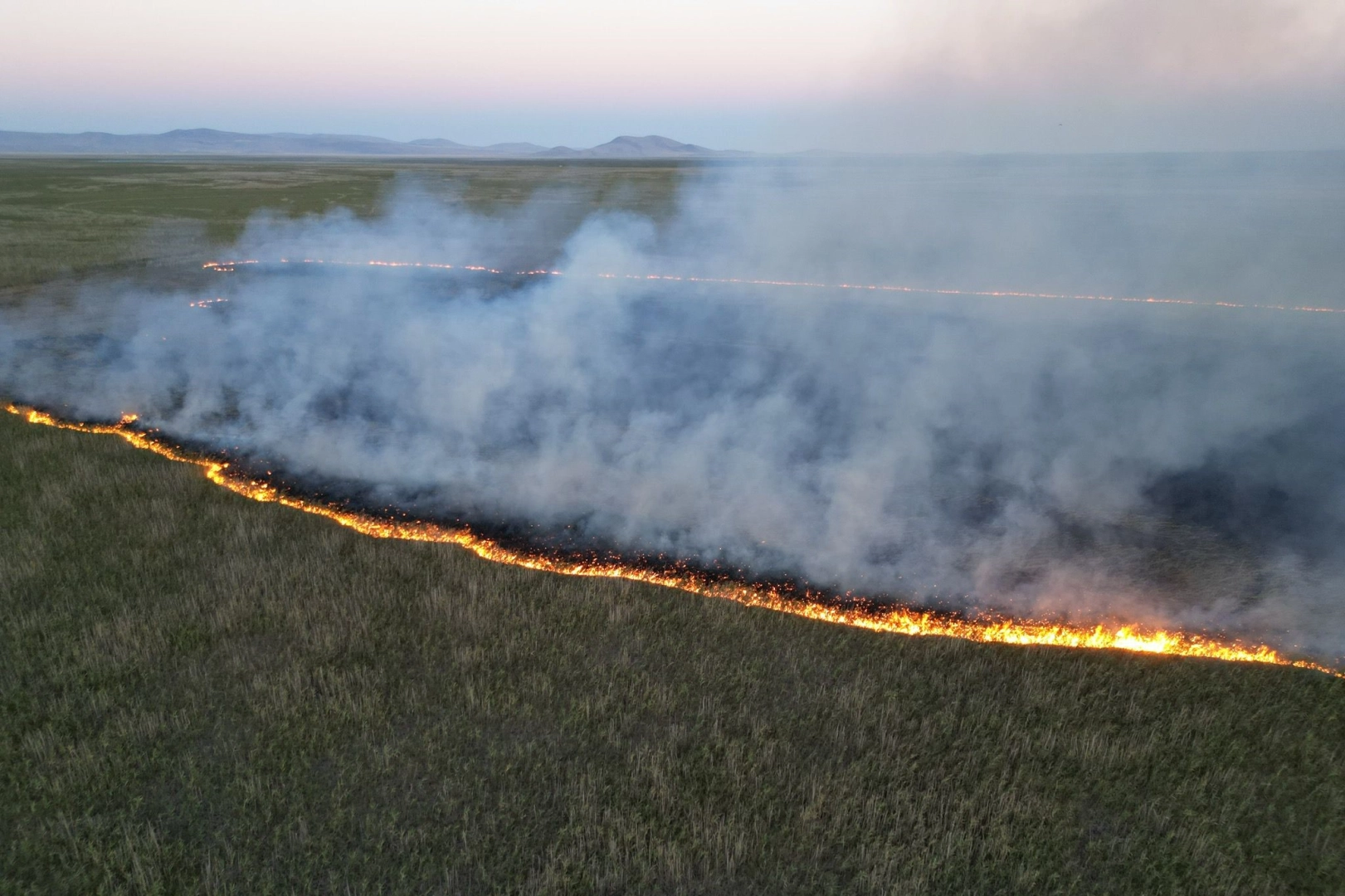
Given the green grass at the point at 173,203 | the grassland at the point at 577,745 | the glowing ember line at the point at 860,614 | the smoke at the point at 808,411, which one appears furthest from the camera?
the green grass at the point at 173,203

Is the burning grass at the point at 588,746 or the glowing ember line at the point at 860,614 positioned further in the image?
the glowing ember line at the point at 860,614

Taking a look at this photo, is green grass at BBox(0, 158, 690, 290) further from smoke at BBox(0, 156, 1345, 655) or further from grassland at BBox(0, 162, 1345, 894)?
grassland at BBox(0, 162, 1345, 894)

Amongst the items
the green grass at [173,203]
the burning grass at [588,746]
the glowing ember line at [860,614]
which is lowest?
the burning grass at [588,746]

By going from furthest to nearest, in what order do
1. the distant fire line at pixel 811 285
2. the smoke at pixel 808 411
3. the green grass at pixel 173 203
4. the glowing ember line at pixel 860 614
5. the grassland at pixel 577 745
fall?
the green grass at pixel 173 203 < the distant fire line at pixel 811 285 < the smoke at pixel 808 411 < the glowing ember line at pixel 860 614 < the grassland at pixel 577 745

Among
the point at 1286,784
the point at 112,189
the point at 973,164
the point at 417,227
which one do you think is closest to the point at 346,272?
the point at 417,227

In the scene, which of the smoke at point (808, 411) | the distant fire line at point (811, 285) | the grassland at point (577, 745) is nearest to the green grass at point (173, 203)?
the distant fire line at point (811, 285)

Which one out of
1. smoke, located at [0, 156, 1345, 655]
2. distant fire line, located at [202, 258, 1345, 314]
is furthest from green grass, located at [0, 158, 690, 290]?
smoke, located at [0, 156, 1345, 655]

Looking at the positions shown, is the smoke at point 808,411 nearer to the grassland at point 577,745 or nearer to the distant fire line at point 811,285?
the distant fire line at point 811,285
